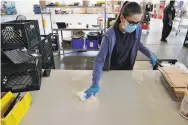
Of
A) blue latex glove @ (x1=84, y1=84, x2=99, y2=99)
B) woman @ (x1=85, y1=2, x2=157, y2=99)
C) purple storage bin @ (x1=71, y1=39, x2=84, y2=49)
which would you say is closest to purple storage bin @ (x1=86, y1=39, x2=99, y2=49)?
purple storage bin @ (x1=71, y1=39, x2=84, y2=49)

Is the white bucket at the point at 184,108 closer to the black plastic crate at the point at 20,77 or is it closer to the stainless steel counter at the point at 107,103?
the stainless steel counter at the point at 107,103

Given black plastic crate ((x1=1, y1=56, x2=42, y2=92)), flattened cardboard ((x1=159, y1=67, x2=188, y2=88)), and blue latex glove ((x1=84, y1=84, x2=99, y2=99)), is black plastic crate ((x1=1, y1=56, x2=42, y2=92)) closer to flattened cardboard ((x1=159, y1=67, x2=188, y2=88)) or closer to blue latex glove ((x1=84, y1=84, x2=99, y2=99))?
blue latex glove ((x1=84, y1=84, x2=99, y2=99))

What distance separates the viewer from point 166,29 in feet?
16.5

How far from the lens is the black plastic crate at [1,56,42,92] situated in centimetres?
88

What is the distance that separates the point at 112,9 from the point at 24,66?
3527mm

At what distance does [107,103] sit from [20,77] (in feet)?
1.89

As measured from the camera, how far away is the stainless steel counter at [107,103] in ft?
2.56

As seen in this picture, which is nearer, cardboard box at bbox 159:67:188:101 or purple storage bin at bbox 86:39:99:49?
cardboard box at bbox 159:67:188:101

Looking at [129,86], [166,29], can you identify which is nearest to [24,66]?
[129,86]

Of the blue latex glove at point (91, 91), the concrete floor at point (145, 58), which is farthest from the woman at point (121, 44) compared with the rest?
the concrete floor at point (145, 58)

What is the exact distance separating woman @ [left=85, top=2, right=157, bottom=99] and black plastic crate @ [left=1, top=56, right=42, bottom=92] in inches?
14.1

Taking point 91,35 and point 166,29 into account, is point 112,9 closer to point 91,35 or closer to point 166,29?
point 91,35

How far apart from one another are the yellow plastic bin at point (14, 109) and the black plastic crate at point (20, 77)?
15cm

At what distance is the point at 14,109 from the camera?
73 centimetres
